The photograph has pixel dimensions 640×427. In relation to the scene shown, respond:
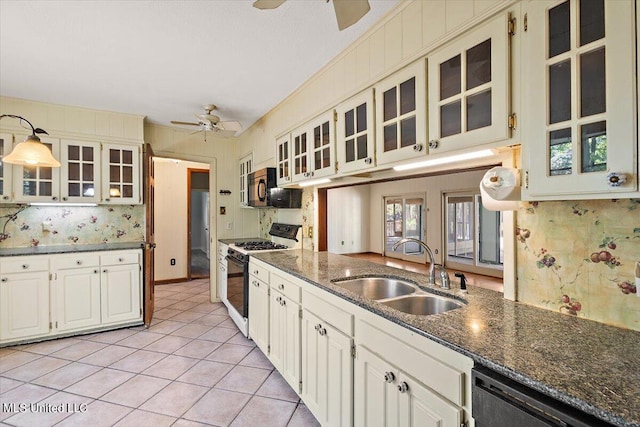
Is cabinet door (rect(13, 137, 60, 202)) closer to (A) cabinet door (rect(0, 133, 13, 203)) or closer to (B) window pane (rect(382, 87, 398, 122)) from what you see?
(A) cabinet door (rect(0, 133, 13, 203))

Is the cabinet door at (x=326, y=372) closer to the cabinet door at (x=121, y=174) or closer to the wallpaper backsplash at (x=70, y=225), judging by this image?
the cabinet door at (x=121, y=174)

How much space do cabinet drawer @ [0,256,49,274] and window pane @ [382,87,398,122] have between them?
3595mm

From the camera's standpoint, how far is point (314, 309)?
72.9 inches

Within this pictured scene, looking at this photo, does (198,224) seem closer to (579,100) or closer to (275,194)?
(275,194)

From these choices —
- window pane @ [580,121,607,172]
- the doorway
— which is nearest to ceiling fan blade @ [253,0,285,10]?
window pane @ [580,121,607,172]

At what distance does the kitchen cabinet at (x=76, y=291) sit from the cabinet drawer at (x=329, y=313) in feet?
8.90

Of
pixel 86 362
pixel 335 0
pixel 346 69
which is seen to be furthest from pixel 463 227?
pixel 86 362

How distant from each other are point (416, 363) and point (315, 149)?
180 cm

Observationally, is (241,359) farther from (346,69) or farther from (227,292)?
(346,69)

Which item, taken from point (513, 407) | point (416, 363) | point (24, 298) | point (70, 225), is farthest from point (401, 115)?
point (70, 225)

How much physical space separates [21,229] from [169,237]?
7.31 feet

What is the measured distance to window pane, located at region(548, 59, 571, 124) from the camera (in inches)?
40.4

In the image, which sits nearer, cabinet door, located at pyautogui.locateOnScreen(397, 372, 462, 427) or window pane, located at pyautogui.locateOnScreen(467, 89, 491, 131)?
cabinet door, located at pyautogui.locateOnScreen(397, 372, 462, 427)

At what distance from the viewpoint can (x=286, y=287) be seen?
7.24ft
